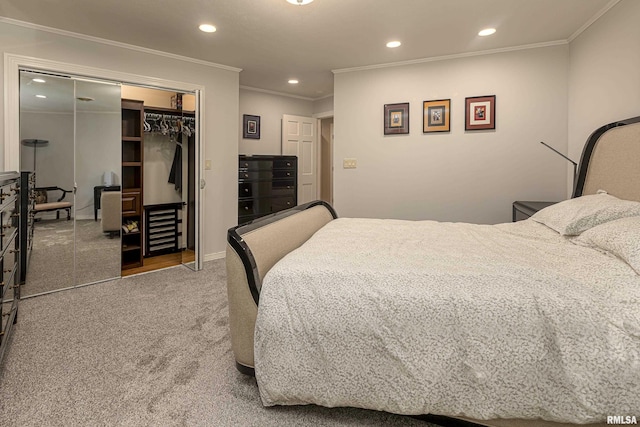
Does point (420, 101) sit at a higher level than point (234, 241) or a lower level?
higher

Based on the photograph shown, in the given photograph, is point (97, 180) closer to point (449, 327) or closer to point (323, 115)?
point (449, 327)

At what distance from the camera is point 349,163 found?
4.59m

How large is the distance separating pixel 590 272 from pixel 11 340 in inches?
127

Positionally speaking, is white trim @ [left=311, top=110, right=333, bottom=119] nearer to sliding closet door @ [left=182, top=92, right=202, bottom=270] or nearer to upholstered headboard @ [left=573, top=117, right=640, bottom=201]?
sliding closet door @ [left=182, top=92, right=202, bottom=270]

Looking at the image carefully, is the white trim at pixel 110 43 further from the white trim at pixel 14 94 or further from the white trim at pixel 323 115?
the white trim at pixel 323 115

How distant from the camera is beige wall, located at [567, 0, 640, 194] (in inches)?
101

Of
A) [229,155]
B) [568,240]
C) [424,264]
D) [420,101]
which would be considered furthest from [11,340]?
[420,101]

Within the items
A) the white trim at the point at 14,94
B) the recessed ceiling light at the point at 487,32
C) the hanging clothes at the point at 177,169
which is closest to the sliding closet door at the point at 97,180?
the white trim at the point at 14,94

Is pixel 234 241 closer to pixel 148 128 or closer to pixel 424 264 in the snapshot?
pixel 424 264

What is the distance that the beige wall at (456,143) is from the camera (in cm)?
371

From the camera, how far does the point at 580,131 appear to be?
11.0ft

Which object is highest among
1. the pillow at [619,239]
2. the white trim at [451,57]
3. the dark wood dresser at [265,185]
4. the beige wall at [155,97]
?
the white trim at [451,57]

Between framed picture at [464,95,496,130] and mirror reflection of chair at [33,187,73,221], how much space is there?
418cm

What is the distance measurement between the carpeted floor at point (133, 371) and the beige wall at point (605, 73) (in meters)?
2.82
